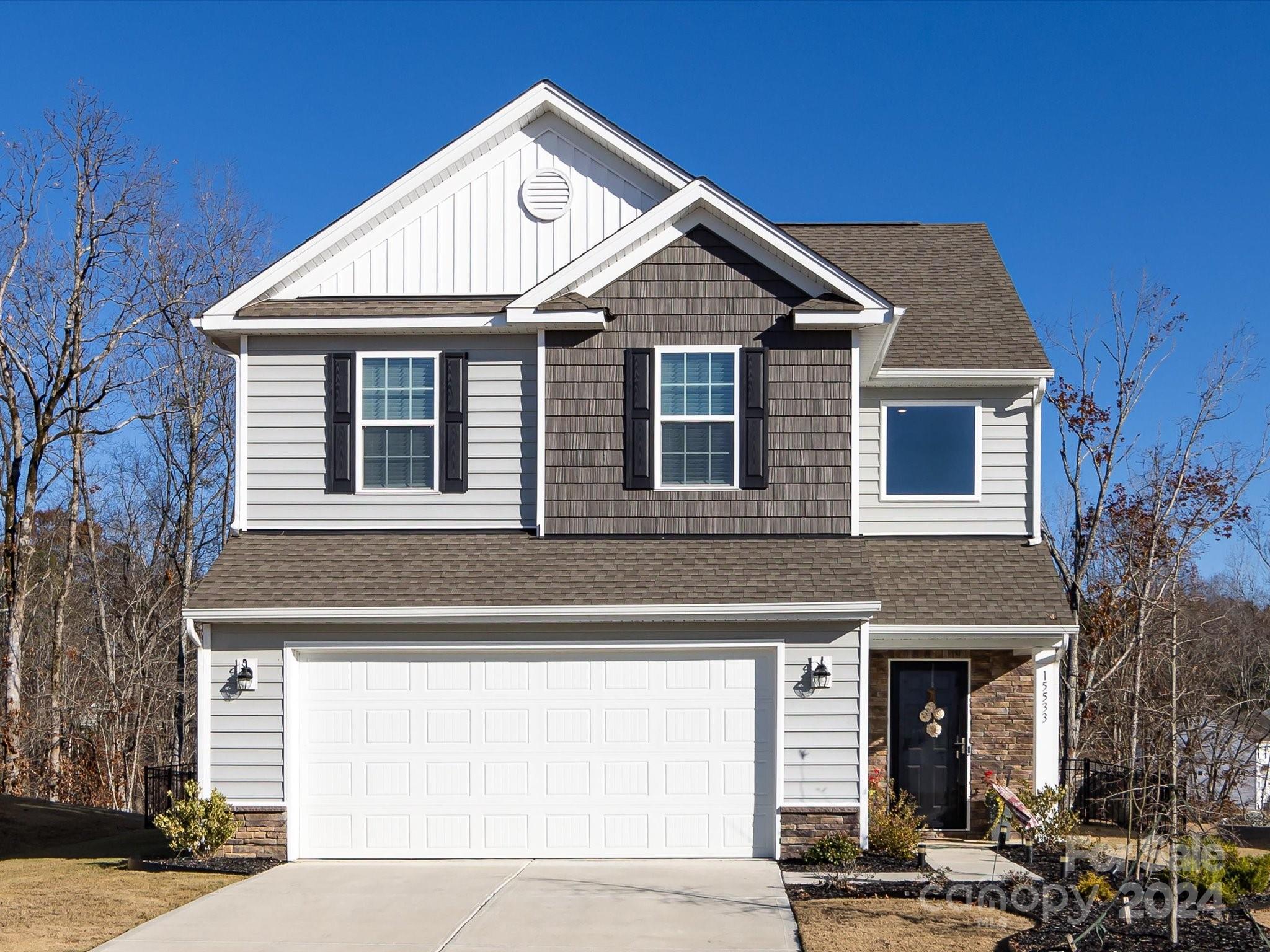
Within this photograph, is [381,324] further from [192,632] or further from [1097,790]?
[1097,790]

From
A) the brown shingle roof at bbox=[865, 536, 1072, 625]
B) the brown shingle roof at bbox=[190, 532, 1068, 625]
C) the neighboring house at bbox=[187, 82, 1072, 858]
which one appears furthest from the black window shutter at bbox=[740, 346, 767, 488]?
the brown shingle roof at bbox=[865, 536, 1072, 625]

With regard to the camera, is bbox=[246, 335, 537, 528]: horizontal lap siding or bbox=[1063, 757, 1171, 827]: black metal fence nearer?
bbox=[246, 335, 537, 528]: horizontal lap siding

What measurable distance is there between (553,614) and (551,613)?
0.06ft

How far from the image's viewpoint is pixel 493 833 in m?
12.8

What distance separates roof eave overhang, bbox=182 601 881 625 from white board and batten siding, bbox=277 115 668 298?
12.2 ft

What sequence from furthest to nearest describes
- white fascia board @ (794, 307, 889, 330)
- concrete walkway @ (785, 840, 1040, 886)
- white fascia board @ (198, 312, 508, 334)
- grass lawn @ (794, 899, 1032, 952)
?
1. white fascia board @ (198, 312, 508, 334)
2. white fascia board @ (794, 307, 889, 330)
3. concrete walkway @ (785, 840, 1040, 886)
4. grass lawn @ (794, 899, 1032, 952)

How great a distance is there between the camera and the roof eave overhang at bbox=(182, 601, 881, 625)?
1245cm

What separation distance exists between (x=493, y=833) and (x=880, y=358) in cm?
667

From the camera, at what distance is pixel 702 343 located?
1367cm

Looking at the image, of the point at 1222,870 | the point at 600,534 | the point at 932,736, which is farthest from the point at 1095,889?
the point at 600,534

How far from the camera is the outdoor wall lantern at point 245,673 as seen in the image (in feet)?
41.8

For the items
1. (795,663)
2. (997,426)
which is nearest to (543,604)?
(795,663)

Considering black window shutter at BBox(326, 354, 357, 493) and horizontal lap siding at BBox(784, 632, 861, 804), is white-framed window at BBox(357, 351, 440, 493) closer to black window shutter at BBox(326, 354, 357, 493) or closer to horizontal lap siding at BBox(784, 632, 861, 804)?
black window shutter at BBox(326, 354, 357, 493)

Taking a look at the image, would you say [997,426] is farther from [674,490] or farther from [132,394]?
[132,394]
